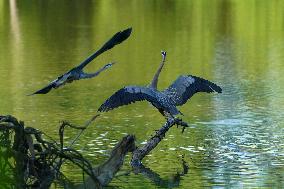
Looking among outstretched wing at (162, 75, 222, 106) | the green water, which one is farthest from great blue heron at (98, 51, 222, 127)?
the green water

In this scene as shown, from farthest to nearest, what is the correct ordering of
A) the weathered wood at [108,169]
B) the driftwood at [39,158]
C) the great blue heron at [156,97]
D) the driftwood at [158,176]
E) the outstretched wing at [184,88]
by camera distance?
the outstretched wing at [184,88] < the driftwood at [158,176] < the great blue heron at [156,97] < the weathered wood at [108,169] < the driftwood at [39,158]

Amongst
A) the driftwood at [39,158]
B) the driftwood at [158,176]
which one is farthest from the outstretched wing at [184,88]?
the driftwood at [39,158]

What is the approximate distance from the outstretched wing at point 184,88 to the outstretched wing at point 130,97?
0.71 meters

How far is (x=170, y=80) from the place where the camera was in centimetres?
2656

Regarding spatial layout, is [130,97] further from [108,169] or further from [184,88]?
[108,169]

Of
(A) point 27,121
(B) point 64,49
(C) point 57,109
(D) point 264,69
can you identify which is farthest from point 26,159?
(B) point 64,49

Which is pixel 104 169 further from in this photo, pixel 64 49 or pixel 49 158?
pixel 64 49

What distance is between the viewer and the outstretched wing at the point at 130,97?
13.7 metres

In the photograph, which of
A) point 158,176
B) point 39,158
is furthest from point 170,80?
point 39,158

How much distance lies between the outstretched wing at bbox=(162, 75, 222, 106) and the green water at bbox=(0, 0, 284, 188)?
1054 millimetres

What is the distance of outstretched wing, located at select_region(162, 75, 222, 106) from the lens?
1458cm

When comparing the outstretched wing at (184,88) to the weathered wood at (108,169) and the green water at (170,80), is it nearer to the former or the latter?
the green water at (170,80)

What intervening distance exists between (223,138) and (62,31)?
25648 mm

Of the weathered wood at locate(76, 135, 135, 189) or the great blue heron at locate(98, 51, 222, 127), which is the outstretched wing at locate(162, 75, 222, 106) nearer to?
the great blue heron at locate(98, 51, 222, 127)
